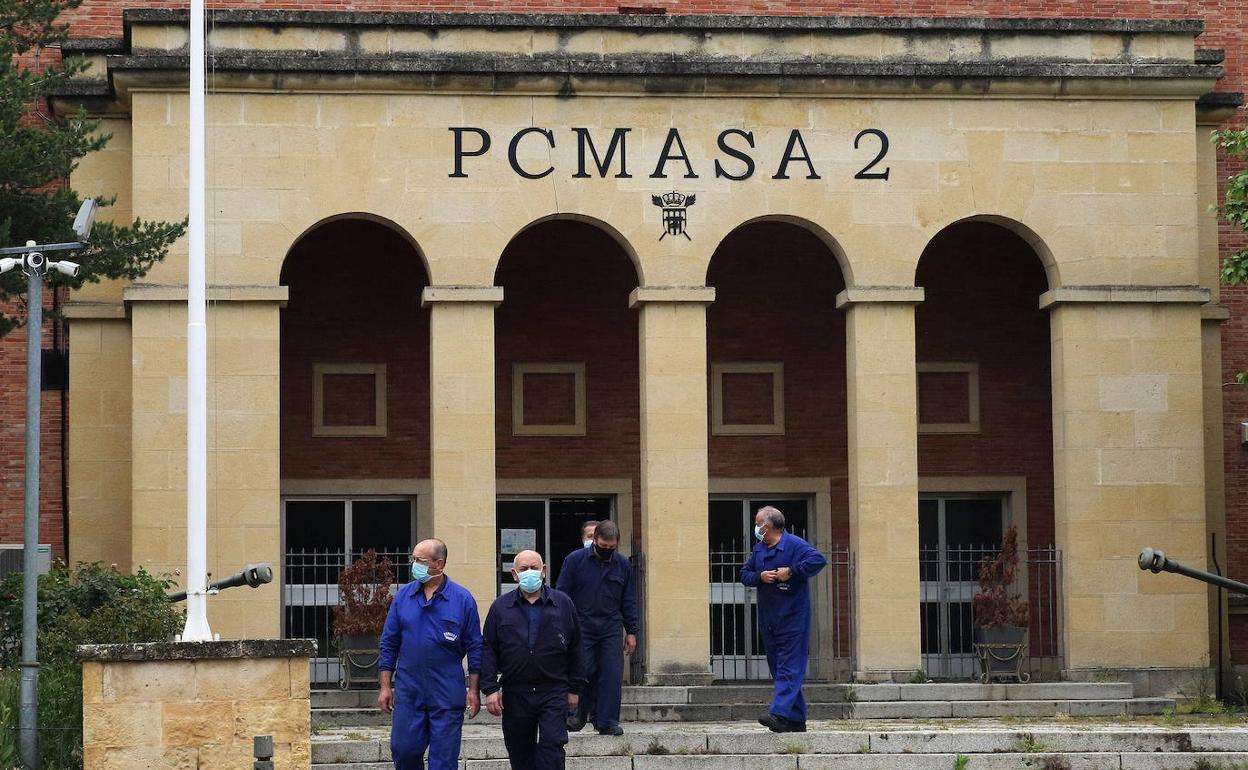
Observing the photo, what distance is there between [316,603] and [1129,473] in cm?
940

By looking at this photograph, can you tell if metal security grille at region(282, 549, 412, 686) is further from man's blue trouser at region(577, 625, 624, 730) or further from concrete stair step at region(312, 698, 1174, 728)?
man's blue trouser at region(577, 625, 624, 730)

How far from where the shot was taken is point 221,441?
21078 mm

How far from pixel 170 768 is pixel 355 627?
7.36m

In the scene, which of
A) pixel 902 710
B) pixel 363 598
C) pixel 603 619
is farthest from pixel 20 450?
pixel 902 710

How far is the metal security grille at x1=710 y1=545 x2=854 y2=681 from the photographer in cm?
2417

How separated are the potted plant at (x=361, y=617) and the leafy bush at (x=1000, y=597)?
6.48 meters

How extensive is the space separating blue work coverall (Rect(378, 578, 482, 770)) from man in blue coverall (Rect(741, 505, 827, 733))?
11.4ft

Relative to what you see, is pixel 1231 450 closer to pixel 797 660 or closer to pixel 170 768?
pixel 797 660

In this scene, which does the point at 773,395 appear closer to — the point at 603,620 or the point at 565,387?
the point at 565,387

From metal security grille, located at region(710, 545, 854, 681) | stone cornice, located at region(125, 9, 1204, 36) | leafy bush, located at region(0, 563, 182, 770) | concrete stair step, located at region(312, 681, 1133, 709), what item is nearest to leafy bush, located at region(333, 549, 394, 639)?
concrete stair step, located at region(312, 681, 1133, 709)

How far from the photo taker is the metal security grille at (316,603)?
23.5m

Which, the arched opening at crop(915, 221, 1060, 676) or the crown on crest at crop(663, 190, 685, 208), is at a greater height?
the crown on crest at crop(663, 190, 685, 208)

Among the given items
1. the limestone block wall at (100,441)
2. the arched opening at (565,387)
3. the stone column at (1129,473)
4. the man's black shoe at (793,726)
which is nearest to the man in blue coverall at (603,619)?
the man's black shoe at (793,726)

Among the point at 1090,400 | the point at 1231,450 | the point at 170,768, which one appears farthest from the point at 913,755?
the point at 1231,450
